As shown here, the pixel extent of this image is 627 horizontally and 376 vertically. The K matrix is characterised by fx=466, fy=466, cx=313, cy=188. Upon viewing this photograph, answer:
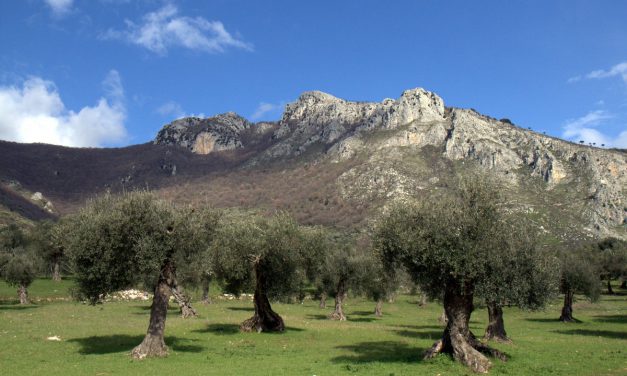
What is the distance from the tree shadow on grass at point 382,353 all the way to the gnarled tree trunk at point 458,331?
1866 millimetres

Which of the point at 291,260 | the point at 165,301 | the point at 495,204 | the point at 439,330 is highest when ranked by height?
the point at 495,204

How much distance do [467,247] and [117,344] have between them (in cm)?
2340

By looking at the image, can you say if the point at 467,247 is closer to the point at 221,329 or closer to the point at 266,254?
the point at 266,254

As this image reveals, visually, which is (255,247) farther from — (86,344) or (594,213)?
(594,213)

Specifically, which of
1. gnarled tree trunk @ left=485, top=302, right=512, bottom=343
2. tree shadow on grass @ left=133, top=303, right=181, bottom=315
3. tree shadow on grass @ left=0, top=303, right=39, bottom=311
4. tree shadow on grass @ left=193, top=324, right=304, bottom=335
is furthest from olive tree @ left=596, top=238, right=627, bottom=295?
tree shadow on grass @ left=0, top=303, right=39, bottom=311

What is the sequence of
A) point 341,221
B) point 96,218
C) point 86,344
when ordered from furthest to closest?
point 341,221 → point 86,344 → point 96,218

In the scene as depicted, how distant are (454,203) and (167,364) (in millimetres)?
17874

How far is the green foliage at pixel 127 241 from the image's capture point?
87.8 feet

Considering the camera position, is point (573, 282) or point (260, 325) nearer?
point (260, 325)

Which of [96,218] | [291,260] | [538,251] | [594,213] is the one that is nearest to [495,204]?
[538,251]

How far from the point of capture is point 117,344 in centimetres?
3114

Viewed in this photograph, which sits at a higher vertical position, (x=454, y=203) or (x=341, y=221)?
(x=341, y=221)

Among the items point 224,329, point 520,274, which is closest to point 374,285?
point 224,329

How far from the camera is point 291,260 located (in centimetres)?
3966
